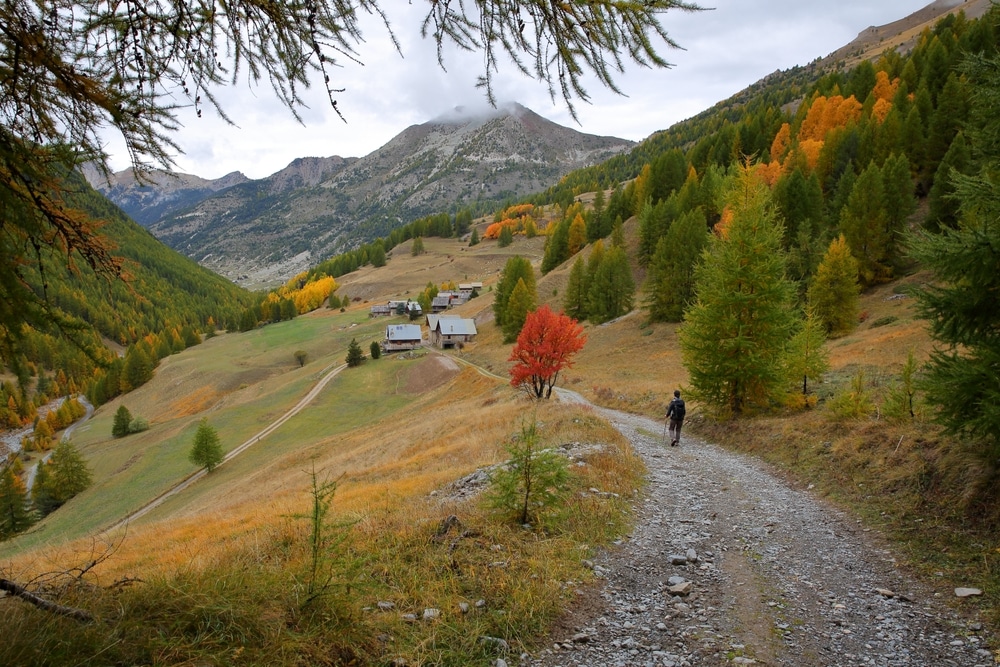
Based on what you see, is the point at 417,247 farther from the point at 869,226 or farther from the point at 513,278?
the point at 869,226

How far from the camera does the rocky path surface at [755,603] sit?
15.9 ft

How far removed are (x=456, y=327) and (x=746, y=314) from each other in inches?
2362

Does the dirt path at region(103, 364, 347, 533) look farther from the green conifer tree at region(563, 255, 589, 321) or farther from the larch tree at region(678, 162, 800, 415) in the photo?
the green conifer tree at region(563, 255, 589, 321)

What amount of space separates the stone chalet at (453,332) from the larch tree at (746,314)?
5798cm

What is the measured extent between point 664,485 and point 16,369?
11157 millimetres

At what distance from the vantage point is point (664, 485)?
36.5ft

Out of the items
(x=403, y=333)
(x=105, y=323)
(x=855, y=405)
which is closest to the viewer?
(x=855, y=405)

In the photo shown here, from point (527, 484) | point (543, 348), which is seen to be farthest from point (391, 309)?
point (527, 484)

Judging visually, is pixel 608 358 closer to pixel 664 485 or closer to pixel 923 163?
pixel 664 485

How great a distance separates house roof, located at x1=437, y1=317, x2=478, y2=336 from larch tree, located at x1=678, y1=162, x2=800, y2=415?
58163 mm

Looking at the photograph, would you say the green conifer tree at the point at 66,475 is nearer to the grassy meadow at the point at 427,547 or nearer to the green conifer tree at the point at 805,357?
the grassy meadow at the point at 427,547

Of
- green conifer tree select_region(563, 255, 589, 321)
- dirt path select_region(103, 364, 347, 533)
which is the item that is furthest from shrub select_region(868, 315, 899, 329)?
dirt path select_region(103, 364, 347, 533)

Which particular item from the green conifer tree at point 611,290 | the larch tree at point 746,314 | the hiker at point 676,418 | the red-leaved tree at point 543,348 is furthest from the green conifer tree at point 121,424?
the larch tree at point 746,314

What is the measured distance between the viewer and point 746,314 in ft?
56.5
